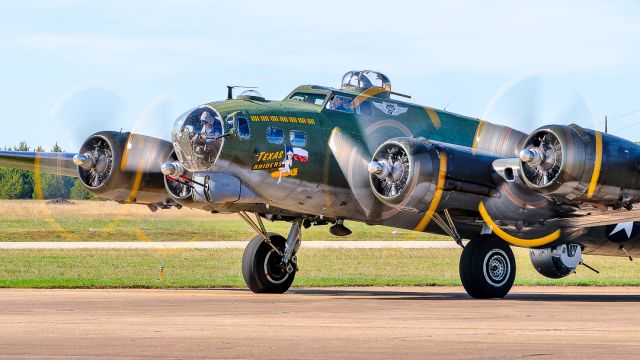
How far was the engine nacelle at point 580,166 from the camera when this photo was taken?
2202 cm

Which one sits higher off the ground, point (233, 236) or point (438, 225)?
point (438, 225)

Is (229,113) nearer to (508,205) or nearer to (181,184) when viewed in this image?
(181,184)

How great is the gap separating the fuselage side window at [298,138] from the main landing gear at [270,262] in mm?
3329

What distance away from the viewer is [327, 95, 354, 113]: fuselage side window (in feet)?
83.1

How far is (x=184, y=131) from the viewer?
75.9 feet

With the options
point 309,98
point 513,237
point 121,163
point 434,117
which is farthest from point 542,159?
point 121,163

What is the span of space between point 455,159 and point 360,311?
5.12 m

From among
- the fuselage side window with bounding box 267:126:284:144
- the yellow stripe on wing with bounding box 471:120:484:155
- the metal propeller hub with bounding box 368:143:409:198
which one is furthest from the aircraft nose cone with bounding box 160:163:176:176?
the yellow stripe on wing with bounding box 471:120:484:155

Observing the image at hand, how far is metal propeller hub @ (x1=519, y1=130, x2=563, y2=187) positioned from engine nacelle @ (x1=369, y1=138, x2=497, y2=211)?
1539 mm

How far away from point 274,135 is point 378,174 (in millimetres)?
2565

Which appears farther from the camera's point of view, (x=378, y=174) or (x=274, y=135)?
(x=274, y=135)

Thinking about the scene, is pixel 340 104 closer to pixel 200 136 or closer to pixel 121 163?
pixel 200 136

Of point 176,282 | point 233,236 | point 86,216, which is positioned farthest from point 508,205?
point 86,216

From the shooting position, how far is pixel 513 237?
2498 centimetres
